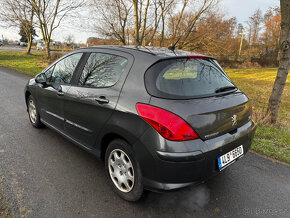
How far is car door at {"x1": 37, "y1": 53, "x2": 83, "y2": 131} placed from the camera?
3219 mm

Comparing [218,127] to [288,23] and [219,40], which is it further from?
[219,40]

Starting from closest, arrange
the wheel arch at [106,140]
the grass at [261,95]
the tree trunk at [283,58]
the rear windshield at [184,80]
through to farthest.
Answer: the rear windshield at [184,80]
the wheel arch at [106,140]
the tree trunk at [283,58]
the grass at [261,95]

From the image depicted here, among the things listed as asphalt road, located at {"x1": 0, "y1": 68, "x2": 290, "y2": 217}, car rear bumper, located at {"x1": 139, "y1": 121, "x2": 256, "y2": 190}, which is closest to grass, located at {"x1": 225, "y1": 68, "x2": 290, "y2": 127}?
asphalt road, located at {"x1": 0, "y1": 68, "x2": 290, "y2": 217}

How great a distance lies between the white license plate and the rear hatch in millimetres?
243

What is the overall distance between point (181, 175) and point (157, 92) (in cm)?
82

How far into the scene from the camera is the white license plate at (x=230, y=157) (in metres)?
2.19

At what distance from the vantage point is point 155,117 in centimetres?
197

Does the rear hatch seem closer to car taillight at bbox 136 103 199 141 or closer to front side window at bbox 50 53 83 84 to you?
car taillight at bbox 136 103 199 141

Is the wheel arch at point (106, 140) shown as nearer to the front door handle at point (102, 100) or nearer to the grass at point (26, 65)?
the front door handle at point (102, 100)

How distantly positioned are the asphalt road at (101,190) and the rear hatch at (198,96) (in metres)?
0.84

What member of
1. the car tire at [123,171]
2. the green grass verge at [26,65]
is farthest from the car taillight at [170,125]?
the green grass verge at [26,65]

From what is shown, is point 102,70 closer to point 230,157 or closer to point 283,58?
point 230,157

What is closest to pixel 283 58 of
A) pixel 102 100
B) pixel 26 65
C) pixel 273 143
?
pixel 273 143

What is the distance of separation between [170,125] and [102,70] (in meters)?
1.28
